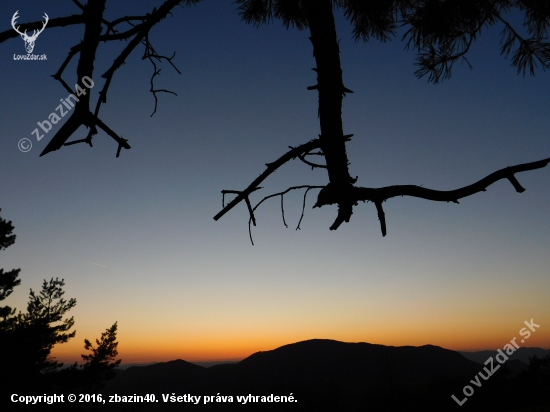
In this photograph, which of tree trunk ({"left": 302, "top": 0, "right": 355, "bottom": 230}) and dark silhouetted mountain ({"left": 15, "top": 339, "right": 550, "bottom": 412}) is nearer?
tree trunk ({"left": 302, "top": 0, "right": 355, "bottom": 230})

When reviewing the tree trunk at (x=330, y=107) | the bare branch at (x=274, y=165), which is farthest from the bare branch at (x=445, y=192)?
the bare branch at (x=274, y=165)

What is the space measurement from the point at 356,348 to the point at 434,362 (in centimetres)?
2393

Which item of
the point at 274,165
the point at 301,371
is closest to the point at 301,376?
the point at 301,371

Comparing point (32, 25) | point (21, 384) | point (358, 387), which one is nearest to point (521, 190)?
point (32, 25)

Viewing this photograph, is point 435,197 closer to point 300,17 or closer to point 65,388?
point 300,17

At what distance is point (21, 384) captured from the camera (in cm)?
1973

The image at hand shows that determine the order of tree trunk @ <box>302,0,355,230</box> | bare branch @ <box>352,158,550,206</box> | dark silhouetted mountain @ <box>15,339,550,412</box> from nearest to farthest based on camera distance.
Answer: bare branch @ <box>352,158,550,206</box>, tree trunk @ <box>302,0,355,230</box>, dark silhouetted mountain @ <box>15,339,550,412</box>

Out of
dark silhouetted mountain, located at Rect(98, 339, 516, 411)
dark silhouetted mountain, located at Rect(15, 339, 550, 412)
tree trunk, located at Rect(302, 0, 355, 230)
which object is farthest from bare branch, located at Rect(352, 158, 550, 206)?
dark silhouetted mountain, located at Rect(98, 339, 516, 411)

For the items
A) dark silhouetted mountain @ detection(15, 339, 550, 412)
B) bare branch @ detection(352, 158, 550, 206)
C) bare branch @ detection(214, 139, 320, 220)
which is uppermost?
bare branch @ detection(214, 139, 320, 220)

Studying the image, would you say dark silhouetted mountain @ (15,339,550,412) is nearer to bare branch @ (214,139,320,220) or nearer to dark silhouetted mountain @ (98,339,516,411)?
dark silhouetted mountain @ (98,339,516,411)

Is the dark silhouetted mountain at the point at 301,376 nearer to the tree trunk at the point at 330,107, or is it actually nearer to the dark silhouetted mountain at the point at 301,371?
the dark silhouetted mountain at the point at 301,371

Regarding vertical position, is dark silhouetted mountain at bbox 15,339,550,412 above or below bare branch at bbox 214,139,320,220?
below

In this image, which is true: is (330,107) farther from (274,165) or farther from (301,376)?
(301,376)

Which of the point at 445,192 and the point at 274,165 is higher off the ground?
the point at 274,165
